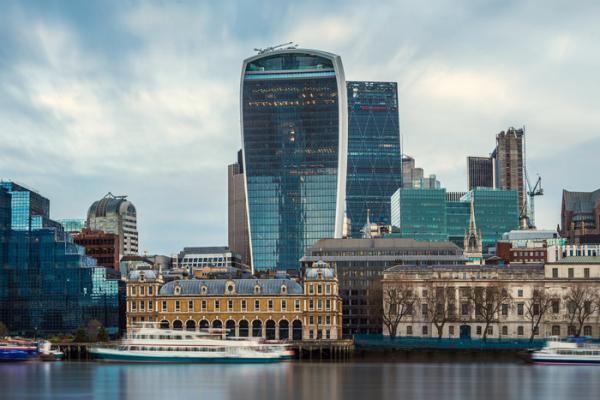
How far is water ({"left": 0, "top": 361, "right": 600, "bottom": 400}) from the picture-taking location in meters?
131

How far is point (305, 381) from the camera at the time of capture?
14888 centimetres

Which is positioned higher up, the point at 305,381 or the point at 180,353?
the point at 180,353

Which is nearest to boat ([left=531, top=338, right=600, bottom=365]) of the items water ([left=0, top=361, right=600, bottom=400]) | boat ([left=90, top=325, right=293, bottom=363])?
water ([left=0, top=361, right=600, bottom=400])

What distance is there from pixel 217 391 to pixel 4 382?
1254 inches

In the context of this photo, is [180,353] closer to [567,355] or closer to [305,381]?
[305,381]

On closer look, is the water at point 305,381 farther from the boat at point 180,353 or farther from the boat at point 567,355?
the boat at point 567,355

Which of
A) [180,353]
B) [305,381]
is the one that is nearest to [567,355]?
[180,353]

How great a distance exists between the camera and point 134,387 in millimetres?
141875

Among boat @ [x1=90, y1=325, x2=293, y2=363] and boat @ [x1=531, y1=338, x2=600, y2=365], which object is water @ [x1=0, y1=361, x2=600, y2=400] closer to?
boat @ [x1=90, y1=325, x2=293, y2=363]

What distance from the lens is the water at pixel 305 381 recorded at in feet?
430

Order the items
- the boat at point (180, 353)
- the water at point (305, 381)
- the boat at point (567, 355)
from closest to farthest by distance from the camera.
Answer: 1. the water at point (305, 381)
2. the boat at point (567, 355)
3. the boat at point (180, 353)

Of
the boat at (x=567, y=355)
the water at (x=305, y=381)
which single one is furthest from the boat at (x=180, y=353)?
the boat at (x=567, y=355)

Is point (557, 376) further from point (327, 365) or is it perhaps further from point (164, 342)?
point (164, 342)

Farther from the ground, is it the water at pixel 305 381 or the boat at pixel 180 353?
the boat at pixel 180 353
